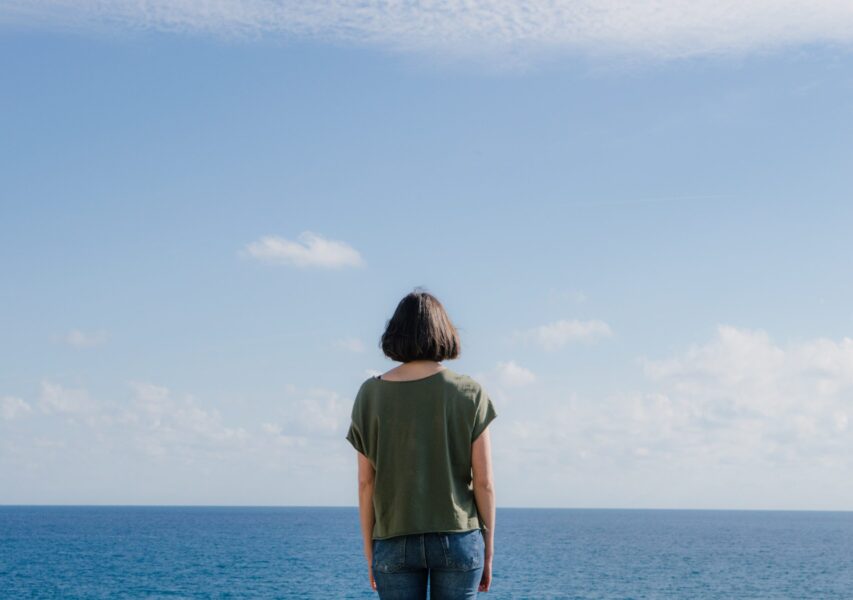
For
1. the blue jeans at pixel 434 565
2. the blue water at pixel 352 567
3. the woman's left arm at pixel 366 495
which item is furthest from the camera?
the blue water at pixel 352 567

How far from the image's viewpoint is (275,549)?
10531cm

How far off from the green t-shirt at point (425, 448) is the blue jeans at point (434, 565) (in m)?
0.05

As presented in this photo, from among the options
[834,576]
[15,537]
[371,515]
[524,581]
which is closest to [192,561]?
[524,581]

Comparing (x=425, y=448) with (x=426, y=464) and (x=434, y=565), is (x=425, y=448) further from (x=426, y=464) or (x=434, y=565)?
(x=434, y=565)

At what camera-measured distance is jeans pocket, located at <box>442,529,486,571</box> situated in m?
4.00

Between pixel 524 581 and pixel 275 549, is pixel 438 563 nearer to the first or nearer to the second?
pixel 524 581

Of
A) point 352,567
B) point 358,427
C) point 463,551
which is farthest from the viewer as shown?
point 352,567

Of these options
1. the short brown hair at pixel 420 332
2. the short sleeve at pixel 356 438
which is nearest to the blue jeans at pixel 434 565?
the short sleeve at pixel 356 438

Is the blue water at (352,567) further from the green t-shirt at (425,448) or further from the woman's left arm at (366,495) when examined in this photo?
the green t-shirt at (425,448)

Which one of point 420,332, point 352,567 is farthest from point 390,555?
point 352,567

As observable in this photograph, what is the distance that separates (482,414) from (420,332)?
0.44 meters

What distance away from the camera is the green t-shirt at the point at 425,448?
13.3 ft

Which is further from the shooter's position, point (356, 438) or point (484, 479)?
point (356, 438)

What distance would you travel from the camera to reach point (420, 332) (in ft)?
13.4
